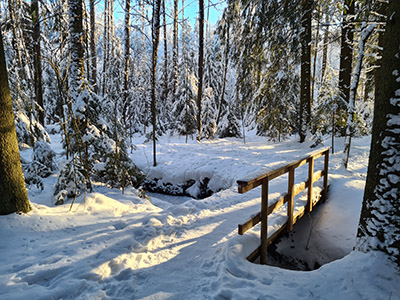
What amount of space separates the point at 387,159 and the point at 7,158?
16.2 ft

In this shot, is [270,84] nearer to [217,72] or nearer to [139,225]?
[139,225]

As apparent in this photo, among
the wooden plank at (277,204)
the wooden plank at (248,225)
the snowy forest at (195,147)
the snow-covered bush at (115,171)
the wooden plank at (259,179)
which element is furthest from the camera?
the snow-covered bush at (115,171)

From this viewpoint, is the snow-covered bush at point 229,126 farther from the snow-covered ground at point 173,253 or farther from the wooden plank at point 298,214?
the wooden plank at point 298,214

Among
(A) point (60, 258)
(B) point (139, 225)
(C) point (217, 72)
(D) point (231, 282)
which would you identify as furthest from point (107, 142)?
(C) point (217, 72)

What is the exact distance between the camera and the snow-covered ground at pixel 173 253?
2527 millimetres

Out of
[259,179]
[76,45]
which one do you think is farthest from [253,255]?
[76,45]

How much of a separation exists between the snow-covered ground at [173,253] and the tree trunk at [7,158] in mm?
233

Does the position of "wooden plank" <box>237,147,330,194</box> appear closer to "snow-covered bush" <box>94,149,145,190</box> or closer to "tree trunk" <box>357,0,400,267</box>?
"tree trunk" <box>357,0,400,267</box>

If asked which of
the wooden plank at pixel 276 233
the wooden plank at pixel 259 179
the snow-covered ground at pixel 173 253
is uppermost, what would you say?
the wooden plank at pixel 259 179

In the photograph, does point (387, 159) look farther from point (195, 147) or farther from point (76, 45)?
point (195, 147)

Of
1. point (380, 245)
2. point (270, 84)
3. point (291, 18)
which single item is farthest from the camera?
point (270, 84)

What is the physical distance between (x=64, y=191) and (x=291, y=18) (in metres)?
6.50

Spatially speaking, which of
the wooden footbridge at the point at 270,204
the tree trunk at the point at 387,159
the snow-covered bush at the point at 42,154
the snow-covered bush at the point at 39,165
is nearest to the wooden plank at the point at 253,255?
the wooden footbridge at the point at 270,204

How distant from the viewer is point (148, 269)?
10.1ft
